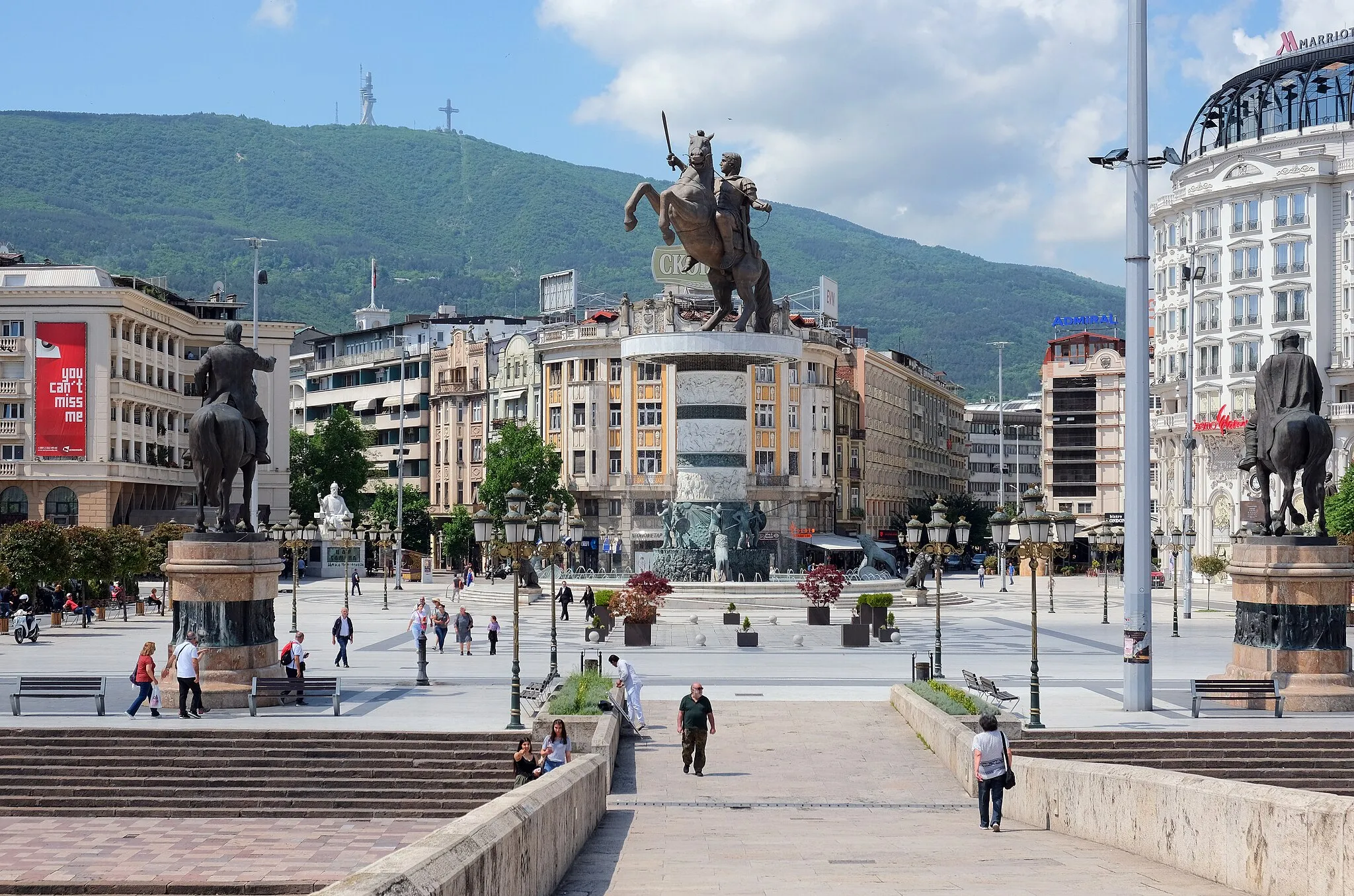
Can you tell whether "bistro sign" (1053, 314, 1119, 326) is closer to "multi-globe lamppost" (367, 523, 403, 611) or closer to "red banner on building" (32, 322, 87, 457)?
"multi-globe lamppost" (367, 523, 403, 611)

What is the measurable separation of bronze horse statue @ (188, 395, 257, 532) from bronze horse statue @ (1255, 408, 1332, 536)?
61.3 ft

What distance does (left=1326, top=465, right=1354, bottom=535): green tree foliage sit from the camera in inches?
2867

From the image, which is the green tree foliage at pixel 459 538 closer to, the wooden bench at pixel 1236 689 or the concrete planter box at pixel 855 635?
the concrete planter box at pixel 855 635

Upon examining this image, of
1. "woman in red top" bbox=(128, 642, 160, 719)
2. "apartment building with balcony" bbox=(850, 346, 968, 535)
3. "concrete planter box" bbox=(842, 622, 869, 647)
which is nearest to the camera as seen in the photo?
"woman in red top" bbox=(128, 642, 160, 719)

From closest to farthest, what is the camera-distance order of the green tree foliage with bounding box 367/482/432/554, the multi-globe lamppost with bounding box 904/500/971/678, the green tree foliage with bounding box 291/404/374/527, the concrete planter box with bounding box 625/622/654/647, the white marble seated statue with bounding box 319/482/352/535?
the multi-globe lamppost with bounding box 904/500/971/678
the concrete planter box with bounding box 625/622/654/647
the white marble seated statue with bounding box 319/482/352/535
the green tree foliage with bounding box 291/404/374/527
the green tree foliage with bounding box 367/482/432/554

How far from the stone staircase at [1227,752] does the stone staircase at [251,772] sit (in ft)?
28.1

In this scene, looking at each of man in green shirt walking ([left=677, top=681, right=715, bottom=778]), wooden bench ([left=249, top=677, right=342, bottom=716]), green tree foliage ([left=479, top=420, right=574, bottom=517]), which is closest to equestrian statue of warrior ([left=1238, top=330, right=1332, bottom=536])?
man in green shirt walking ([left=677, top=681, right=715, bottom=778])

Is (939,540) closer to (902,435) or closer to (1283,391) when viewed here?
(1283,391)

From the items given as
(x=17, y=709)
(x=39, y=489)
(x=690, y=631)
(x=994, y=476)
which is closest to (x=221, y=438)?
(x=17, y=709)

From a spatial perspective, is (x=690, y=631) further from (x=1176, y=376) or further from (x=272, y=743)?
(x=1176, y=376)

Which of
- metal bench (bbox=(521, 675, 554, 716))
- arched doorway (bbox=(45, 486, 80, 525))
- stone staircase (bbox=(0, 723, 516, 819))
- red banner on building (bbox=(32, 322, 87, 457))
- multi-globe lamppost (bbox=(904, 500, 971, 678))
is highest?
red banner on building (bbox=(32, 322, 87, 457))

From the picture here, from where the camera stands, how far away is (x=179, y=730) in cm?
2420

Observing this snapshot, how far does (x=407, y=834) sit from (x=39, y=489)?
75819 millimetres

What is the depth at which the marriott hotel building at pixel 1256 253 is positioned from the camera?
90562 millimetres
